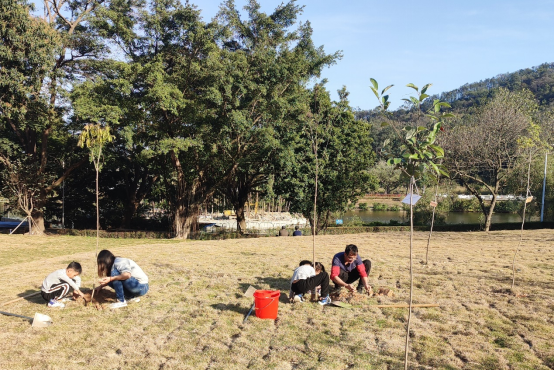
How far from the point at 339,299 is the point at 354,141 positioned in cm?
1625

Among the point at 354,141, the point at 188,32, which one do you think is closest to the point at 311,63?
the point at 354,141

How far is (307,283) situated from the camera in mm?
6230

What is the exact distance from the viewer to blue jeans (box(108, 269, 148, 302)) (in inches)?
242

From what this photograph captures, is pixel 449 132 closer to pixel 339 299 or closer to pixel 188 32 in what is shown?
pixel 188 32

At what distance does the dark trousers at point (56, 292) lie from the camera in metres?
6.14

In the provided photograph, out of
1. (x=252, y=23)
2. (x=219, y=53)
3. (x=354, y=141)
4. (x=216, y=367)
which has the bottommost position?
(x=216, y=367)

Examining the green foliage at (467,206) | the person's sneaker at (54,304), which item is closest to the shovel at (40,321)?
the person's sneaker at (54,304)

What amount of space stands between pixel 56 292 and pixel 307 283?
3.90m

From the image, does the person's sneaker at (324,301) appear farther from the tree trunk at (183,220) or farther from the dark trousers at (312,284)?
the tree trunk at (183,220)

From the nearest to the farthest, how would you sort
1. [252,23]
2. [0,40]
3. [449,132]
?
1. [0,40]
2. [252,23]
3. [449,132]

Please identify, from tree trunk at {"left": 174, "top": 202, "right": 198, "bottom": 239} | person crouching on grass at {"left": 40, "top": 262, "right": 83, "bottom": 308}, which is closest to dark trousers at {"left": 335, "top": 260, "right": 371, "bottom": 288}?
person crouching on grass at {"left": 40, "top": 262, "right": 83, "bottom": 308}

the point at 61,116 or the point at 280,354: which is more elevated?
the point at 61,116

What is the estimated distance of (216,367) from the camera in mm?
4184

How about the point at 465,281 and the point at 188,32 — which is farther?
the point at 188,32
